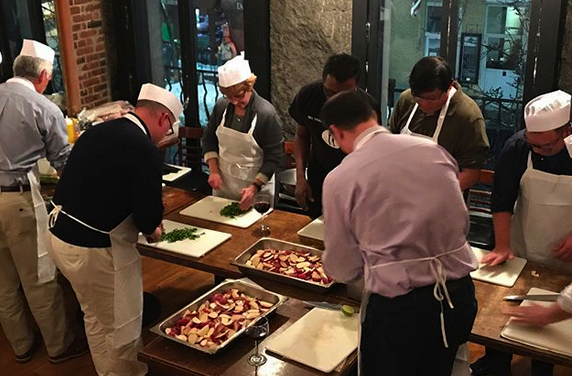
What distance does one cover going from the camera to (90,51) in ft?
19.0

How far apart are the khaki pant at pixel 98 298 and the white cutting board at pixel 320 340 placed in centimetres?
94

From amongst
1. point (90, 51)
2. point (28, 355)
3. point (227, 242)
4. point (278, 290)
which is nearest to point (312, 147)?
point (227, 242)

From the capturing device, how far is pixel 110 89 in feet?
20.0

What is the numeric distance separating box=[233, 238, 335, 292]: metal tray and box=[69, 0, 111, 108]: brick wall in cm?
319

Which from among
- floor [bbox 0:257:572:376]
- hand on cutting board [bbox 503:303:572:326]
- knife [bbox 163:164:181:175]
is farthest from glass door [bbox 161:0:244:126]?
hand on cutting board [bbox 503:303:572:326]

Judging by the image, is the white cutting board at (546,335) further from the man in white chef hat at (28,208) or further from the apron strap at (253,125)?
the man in white chef hat at (28,208)

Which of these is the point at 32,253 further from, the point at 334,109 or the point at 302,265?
the point at 334,109

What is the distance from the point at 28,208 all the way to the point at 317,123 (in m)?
1.71

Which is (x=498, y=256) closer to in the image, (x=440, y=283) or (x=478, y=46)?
(x=440, y=283)

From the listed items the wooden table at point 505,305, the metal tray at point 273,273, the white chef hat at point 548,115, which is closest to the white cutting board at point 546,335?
the wooden table at point 505,305

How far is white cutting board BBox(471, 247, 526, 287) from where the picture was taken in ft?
9.33

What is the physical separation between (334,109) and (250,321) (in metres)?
0.91

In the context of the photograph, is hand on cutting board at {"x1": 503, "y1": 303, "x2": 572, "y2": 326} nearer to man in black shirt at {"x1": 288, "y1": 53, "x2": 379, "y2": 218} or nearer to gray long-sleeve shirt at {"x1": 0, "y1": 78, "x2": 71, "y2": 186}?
man in black shirt at {"x1": 288, "y1": 53, "x2": 379, "y2": 218}

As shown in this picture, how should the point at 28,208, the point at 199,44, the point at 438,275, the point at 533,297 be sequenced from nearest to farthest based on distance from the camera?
the point at 438,275
the point at 533,297
the point at 28,208
the point at 199,44
